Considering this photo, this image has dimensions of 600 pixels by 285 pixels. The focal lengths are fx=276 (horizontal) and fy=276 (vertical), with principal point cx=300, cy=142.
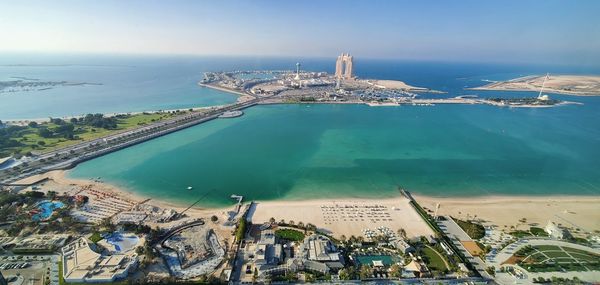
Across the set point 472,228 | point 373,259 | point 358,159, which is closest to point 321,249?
point 373,259

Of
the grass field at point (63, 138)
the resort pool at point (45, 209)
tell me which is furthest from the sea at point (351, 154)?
the grass field at point (63, 138)

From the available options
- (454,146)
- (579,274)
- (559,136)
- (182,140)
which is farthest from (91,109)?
(559,136)

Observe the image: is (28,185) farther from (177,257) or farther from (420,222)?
(420,222)

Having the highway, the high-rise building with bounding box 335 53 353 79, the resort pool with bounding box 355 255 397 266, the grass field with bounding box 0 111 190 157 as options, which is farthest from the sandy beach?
the high-rise building with bounding box 335 53 353 79

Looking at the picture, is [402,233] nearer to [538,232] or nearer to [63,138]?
[538,232]

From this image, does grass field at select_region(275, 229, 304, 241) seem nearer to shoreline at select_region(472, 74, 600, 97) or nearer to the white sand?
the white sand

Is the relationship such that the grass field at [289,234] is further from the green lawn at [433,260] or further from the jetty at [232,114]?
the jetty at [232,114]

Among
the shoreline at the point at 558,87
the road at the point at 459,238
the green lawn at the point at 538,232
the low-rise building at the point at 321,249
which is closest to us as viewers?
the low-rise building at the point at 321,249
